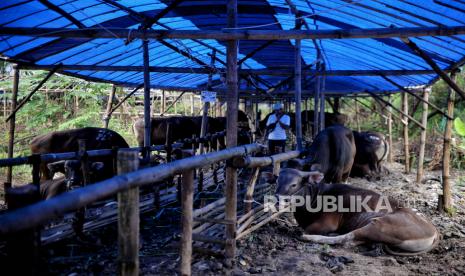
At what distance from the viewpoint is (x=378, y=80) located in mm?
13352

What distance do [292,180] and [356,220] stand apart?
38.5 inches

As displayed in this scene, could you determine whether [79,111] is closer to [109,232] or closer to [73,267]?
[109,232]

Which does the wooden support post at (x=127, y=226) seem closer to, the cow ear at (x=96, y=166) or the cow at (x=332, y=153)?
the cow ear at (x=96, y=166)

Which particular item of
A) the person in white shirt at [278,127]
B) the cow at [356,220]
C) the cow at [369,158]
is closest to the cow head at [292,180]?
the cow at [356,220]

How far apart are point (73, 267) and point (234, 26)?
10.2 feet

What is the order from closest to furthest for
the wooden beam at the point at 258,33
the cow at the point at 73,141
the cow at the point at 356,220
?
the wooden beam at the point at 258,33 → the cow at the point at 356,220 → the cow at the point at 73,141

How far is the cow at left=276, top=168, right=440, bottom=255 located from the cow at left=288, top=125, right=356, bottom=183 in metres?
2.08

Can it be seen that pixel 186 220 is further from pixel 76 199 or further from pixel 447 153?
pixel 447 153

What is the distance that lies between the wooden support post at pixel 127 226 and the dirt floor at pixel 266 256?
1.15 meters

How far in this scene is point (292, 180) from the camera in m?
5.89

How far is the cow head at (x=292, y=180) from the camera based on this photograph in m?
5.87

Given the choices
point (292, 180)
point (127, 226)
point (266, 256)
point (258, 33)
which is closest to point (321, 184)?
point (292, 180)

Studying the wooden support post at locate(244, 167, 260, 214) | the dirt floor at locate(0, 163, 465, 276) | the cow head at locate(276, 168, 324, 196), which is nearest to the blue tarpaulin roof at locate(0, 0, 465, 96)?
the wooden support post at locate(244, 167, 260, 214)

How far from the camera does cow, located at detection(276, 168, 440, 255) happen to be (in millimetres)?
5186
